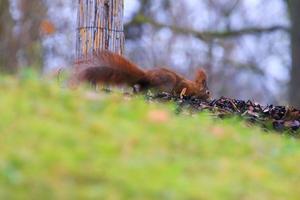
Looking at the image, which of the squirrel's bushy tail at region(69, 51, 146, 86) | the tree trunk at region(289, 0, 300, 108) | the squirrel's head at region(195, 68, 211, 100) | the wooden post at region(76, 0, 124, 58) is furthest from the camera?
the tree trunk at region(289, 0, 300, 108)

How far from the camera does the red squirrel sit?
840 centimetres

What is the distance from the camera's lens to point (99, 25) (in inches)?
367

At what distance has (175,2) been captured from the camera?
88.9ft

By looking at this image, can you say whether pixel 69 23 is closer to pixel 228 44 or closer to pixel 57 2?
pixel 57 2

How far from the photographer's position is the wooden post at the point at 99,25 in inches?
367

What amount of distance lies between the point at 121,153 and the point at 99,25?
4671mm

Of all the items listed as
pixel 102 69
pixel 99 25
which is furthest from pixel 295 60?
pixel 102 69

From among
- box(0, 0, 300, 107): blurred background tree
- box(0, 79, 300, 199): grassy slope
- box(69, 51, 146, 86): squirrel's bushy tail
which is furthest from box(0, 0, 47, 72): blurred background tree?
box(0, 79, 300, 199): grassy slope

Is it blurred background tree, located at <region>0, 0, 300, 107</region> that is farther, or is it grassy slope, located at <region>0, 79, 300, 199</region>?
blurred background tree, located at <region>0, 0, 300, 107</region>

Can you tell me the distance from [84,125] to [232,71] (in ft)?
74.7

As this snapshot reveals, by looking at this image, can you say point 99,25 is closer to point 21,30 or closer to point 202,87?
point 202,87

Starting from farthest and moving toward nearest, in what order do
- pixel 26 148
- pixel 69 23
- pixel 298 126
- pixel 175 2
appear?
pixel 175 2, pixel 69 23, pixel 298 126, pixel 26 148

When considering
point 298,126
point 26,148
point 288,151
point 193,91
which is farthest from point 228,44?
point 26,148

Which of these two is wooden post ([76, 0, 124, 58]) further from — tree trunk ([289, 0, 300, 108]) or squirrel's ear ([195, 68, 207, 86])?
tree trunk ([289, 0, 300, 108])
